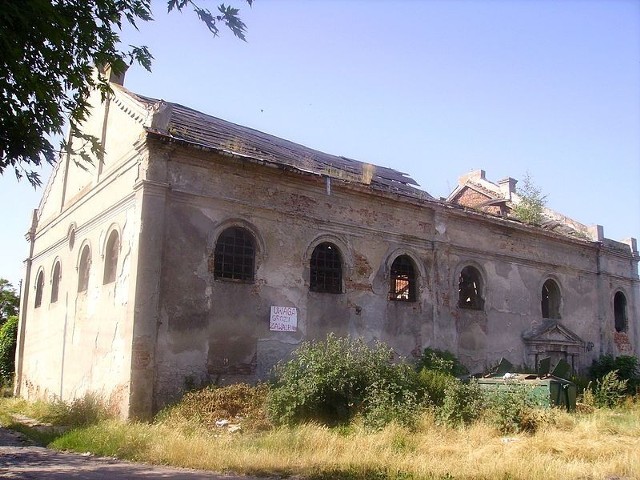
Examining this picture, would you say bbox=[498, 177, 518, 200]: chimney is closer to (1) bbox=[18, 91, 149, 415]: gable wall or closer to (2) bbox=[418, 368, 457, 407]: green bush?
(2) bbox=[418, 368, 457, 407]: green bush

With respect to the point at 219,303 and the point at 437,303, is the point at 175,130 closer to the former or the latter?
the point at 219,303

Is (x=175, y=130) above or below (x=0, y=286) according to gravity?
above

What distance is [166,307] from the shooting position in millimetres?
12625

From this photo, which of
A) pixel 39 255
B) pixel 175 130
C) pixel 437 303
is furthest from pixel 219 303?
pixel 39 255

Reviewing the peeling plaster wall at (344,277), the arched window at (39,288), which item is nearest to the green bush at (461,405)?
the peeling plaster wall at (344,277)

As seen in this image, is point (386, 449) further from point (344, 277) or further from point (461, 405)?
point (344, 277)

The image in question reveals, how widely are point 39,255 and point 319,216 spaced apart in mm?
11592

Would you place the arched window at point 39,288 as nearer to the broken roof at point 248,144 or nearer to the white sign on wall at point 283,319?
the broken roof at point 248,144

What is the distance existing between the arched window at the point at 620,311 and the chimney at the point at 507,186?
6.30 m

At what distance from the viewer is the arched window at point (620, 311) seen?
914 inches

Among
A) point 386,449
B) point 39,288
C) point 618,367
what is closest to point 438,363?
point 386,449

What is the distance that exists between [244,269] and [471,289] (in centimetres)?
807

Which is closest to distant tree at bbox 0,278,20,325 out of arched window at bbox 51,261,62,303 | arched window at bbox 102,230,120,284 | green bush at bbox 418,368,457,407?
arched window at bbox 51,261,62,303

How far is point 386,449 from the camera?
30.0 ft
